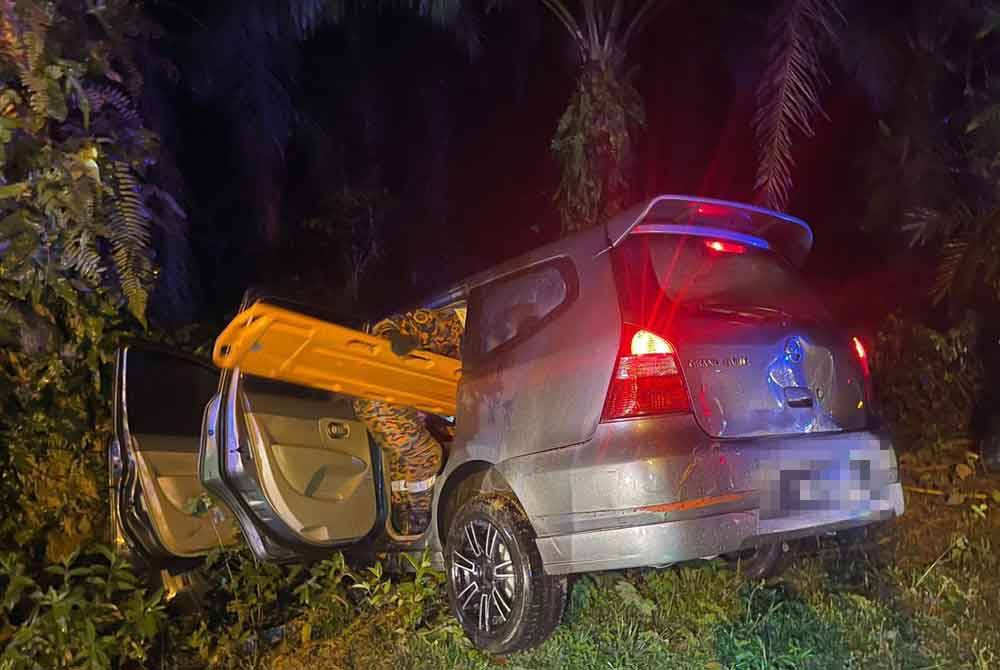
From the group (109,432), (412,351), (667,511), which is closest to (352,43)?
(109,432)

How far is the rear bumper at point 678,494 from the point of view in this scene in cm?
313

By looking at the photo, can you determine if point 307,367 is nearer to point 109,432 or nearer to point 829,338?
point 109,432

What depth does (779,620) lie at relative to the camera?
3.79 meters

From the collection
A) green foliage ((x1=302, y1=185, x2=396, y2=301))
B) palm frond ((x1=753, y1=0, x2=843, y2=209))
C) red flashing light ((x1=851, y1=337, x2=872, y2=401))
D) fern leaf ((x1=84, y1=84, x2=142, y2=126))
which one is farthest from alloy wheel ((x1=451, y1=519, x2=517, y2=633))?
green foliage ((x1=302, y1=185, x2=396, y2=301))

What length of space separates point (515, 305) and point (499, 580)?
1.19m

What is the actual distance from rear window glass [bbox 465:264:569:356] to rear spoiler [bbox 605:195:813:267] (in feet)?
1.13

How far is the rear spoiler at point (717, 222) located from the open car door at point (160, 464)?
2738 mm

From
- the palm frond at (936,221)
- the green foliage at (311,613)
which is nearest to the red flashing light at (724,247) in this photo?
the green foliage at (311,613)

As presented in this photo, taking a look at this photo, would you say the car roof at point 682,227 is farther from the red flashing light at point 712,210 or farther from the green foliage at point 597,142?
the green foliage at point 597,142

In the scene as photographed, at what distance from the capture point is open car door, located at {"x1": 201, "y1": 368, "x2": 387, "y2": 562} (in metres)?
4.28

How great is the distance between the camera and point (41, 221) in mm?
4023

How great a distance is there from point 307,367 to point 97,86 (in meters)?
1.64

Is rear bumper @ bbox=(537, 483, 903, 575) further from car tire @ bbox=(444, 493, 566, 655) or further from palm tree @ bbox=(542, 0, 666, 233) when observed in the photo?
palm tree @ bbox=(542, 0, 666, 233)

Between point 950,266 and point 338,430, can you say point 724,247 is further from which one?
point 950,266
